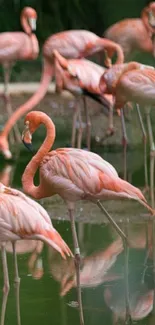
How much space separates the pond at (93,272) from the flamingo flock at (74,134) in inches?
3.0

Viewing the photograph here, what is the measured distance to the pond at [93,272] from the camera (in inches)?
177

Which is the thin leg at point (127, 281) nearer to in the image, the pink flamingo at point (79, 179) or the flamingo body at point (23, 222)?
the pink flamingo at point (79, 179)

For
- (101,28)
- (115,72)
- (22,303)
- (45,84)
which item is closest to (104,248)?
(22,303)

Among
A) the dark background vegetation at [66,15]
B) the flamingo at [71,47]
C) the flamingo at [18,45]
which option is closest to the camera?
the flamingo at [71,47]

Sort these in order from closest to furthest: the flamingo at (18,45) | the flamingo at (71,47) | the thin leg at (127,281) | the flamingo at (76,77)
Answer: the thin leg at (127,281), the flamingo at (76,77), the flamingo at (71,47), the flamingo at (18,45)

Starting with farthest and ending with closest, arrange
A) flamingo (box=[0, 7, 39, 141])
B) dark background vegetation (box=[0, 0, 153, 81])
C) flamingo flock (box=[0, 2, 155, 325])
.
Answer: dark background vegetation (box=[0, 0, 153, 81]) < flamingo (box=[0, 7, 39, 141]) < flamingo flock (box=[0, 2, 155, 325])

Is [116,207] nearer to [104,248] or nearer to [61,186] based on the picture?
[104,248]

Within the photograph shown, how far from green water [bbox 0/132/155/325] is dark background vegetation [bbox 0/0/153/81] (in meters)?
5.79

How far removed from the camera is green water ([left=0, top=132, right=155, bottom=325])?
4.50 meters

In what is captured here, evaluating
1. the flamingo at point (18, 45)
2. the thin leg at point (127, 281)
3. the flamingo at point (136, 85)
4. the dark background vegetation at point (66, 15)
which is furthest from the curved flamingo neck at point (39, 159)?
the dark background vegetation at point (66, 15)

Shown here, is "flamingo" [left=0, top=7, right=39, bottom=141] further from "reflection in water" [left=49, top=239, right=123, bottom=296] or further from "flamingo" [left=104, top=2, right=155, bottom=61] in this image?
"reflection in water" [left=49, top=239, right=123, bottom=296]

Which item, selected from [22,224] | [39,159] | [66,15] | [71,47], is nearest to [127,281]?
[22,224]

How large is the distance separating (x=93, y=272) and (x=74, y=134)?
367cm

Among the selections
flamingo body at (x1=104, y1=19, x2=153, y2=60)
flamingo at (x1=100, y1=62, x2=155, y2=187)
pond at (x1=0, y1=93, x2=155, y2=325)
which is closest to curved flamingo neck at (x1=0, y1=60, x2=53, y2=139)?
flamingo body at (x1=104, y1=19, x2=153, y2=60)
